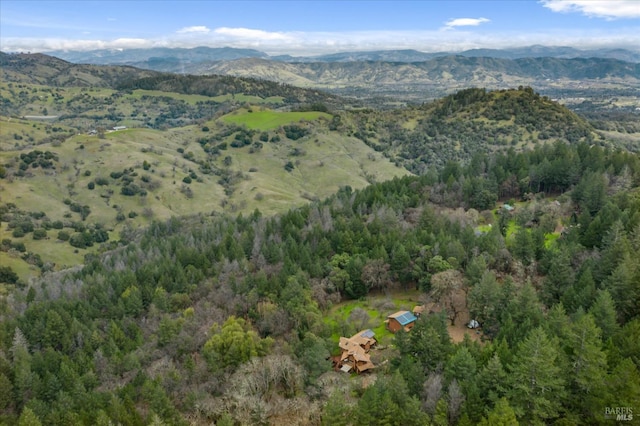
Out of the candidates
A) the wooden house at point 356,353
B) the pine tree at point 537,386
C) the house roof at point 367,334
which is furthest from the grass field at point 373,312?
the pine tree at point 537,386

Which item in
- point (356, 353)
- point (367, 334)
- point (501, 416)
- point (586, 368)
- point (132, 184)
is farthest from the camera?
point (132, 184)

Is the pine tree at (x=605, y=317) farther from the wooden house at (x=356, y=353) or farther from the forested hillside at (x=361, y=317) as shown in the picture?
the wooden house at (x=356, y=353)

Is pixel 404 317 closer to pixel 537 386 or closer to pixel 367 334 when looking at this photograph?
pixel 367 334

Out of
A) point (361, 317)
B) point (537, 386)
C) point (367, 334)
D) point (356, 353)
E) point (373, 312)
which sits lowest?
point (373, 312)

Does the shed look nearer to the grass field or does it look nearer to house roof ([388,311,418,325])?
house roof ([388,311,418,325])

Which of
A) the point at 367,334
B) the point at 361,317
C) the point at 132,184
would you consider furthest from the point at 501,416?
the point at 132,184

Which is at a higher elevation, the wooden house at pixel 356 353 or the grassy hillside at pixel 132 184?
the wooden house at pixel 356 353

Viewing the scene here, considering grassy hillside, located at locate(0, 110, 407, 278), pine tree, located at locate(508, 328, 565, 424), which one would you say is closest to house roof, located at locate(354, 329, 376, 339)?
pine tree, located at locate(508, 328, 565, 424)
